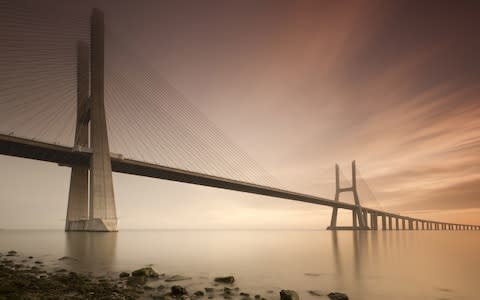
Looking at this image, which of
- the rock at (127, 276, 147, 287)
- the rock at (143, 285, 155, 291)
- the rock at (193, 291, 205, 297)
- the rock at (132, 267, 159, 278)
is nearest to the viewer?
the rock at (193, 291, 205, 297)

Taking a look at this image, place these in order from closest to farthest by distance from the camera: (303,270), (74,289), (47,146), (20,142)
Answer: (74,289), (303,270), (20,142), (47,146)

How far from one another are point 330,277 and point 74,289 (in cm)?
851

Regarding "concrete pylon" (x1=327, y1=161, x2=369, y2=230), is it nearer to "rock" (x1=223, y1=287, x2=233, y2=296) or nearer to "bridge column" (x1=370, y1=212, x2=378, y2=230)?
"bridge column" (x1=370, y1=212, x2=378, y2=230)

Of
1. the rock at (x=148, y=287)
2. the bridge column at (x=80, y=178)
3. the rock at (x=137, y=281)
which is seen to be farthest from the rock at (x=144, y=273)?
the bridge column at (x=80, y=178)

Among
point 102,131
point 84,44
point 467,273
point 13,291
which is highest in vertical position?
point 84,44

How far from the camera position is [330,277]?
11781mm

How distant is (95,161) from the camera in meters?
30.2

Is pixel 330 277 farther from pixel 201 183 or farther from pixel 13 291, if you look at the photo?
pixel 201 183

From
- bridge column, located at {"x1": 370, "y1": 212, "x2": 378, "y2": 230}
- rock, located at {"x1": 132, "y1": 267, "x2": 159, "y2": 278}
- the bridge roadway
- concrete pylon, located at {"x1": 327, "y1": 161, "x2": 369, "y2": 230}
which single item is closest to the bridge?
the bridge roadway

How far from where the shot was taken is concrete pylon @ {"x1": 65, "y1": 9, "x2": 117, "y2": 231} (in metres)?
29.6

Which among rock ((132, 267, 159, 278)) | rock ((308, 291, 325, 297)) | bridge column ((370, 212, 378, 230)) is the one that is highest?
rock ((132, 267, 159, 278))

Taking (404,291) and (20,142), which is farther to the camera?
(20,142)

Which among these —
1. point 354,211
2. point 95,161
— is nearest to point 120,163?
point 95,161

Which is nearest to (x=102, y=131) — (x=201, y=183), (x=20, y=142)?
(x=20, y=142)
